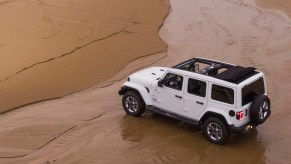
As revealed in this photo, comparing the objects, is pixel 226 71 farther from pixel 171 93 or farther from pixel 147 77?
pixel 147 77

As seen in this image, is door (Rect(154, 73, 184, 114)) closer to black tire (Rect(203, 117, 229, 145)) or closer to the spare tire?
black tire (Rect(203, 117, 229, 145))

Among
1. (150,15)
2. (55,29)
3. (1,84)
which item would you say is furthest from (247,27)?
(1,84)

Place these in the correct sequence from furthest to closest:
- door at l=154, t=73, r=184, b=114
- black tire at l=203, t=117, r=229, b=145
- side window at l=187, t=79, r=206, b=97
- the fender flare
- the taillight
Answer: the fender flare → door at l=154, t=73, r=184, b=114 → side window at l=187, t=79, r=206, b=97 → black tire at l=203, t=117, r=229, b=145 → the taillight

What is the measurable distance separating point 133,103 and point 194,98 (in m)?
1.95

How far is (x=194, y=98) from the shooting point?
10781 mm

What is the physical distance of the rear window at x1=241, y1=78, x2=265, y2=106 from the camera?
10.2 meters

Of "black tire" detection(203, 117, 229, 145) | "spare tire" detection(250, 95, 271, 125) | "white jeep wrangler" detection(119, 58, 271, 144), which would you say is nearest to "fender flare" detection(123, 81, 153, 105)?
"white jeep wrangler" detection(119, 58, 271, 144)

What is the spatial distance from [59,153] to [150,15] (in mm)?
11271

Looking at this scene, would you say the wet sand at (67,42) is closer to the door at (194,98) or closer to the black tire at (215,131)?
the door at (194,98)

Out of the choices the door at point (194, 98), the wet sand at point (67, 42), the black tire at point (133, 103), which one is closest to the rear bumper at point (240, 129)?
the door at point (194, 98)

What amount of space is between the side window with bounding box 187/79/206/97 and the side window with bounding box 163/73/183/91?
13.4 inches

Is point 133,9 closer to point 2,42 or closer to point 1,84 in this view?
point 2,42

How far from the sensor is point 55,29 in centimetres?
1814

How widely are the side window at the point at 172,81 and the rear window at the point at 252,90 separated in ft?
5.41
